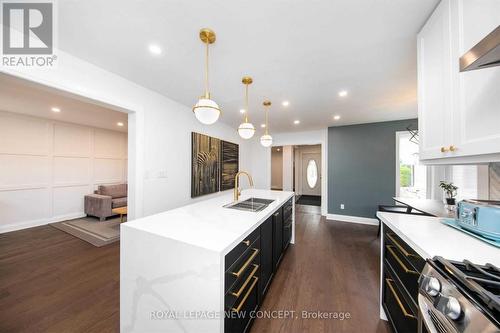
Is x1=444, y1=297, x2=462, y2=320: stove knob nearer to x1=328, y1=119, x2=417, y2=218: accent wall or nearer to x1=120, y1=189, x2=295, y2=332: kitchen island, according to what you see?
x1=120, y1=189, x2=295, y2=332: kitchen island

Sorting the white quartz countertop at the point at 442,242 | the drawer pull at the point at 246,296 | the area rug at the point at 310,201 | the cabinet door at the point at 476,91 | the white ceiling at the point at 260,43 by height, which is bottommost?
the area rug at the point at 310,201

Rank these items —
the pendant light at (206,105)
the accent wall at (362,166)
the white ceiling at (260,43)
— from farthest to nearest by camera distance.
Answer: the accent wall at (362,166) → the pendant light at (206,105) → the white ceiling at (260,43)

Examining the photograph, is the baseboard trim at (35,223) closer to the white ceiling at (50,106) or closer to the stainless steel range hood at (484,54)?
the white ceiling at (50,106)

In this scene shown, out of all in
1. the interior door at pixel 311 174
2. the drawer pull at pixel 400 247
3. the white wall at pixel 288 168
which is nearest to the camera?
the drawer pull at pixel 400 247

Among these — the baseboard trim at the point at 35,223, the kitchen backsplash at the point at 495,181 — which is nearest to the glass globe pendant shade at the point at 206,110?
the kitchen backsplash at the point at 495,181

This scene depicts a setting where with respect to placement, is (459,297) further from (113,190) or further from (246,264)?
(113,190)

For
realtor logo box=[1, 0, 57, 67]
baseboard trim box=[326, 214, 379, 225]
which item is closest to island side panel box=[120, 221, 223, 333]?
realtor logo box=[1, 0, 57, 67]

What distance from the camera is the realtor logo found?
121cm

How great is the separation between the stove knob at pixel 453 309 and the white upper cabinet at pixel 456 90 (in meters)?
0.72

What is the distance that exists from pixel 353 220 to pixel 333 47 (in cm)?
416

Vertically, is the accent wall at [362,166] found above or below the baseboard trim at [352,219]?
above

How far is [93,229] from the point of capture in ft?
11.8

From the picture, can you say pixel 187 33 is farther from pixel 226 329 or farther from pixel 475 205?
pixel 475 205

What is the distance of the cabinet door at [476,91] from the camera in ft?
2.64
